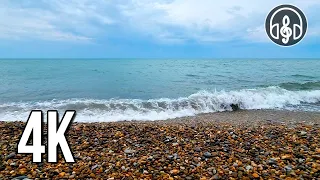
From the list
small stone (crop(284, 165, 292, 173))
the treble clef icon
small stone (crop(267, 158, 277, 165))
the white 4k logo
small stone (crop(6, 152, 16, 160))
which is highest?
the treble clef icon

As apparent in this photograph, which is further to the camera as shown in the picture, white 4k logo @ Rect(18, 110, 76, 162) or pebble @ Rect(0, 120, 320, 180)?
white 4k logo @ Rect(18, 110, 76, 162)

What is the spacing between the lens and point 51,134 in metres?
4.26

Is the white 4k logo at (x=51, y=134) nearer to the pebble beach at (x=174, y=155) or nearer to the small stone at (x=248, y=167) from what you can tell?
the pebble beach at (x=174, y=155)

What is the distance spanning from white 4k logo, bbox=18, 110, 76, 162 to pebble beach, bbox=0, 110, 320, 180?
0.17 meters

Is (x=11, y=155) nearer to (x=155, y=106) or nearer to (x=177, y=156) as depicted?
(x=177, y=156)

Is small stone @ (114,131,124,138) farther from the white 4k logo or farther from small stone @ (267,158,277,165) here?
small stone @ (267,158,277,165)

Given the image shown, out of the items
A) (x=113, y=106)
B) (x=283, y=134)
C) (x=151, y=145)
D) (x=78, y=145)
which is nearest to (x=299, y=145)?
(x=283, y=134)

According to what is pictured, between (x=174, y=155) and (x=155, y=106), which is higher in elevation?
(x=174, y=155)

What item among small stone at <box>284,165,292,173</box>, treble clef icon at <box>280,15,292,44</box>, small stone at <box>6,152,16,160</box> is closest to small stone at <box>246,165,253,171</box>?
small stone at <box>284,165,292,173</box>

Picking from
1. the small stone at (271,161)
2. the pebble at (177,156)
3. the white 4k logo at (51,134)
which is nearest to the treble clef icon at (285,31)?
the pebble at (177,156)

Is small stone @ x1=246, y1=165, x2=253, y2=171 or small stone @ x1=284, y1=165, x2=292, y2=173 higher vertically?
small stone @ x1=246, y1=165, x2=253, y2=171

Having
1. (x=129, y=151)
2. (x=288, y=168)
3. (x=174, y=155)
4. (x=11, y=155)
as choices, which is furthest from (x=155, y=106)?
(x=288, y=168)

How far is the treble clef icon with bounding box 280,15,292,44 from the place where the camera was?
10.7m

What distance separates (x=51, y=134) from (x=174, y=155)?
2.36m
